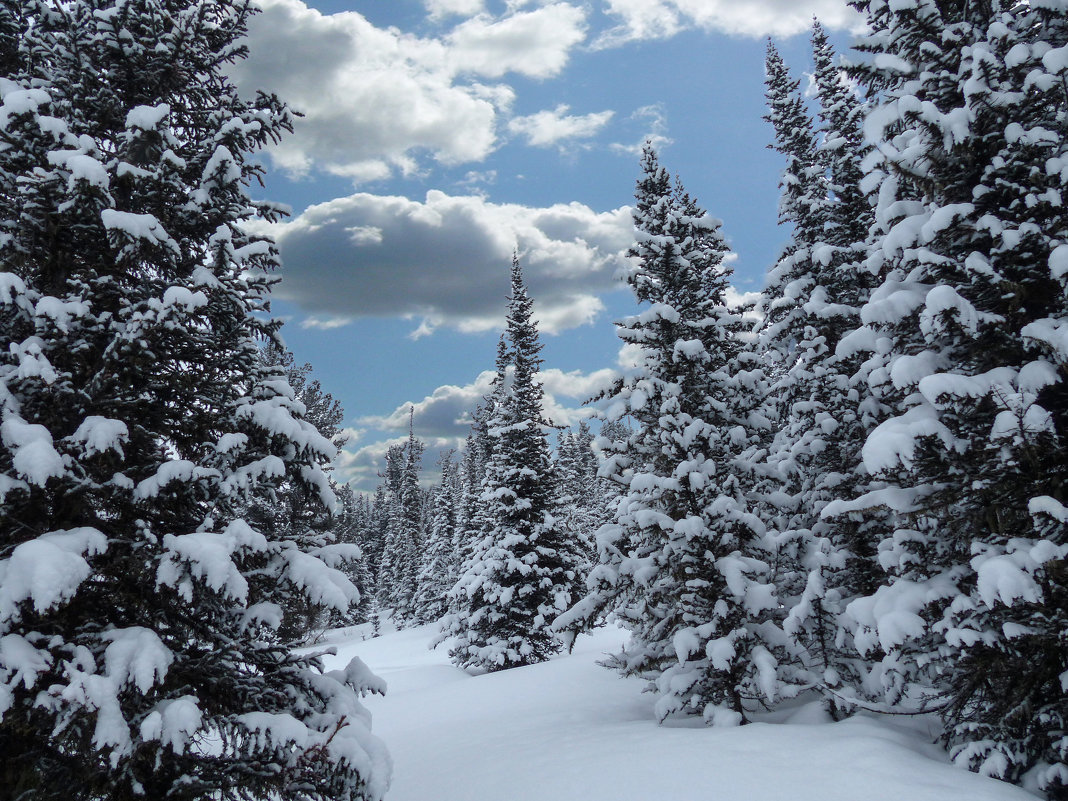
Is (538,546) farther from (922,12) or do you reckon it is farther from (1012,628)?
(922,12)

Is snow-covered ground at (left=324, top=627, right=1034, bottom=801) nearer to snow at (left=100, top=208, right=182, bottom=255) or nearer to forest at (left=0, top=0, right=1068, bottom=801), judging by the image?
forest at (left=0, top=0, right=1068, bottom=801)

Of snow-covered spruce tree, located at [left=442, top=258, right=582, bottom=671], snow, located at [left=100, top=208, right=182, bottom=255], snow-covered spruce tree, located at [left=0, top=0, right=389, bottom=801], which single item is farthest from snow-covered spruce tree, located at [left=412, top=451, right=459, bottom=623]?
snow, located at [left=100, top=208, right=182, bottom=255]

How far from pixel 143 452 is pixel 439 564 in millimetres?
40024

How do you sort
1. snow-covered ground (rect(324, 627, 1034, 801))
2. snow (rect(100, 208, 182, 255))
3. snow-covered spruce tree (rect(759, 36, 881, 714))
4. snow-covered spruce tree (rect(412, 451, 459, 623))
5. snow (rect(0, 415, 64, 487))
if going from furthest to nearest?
snow-covered spruce tree (rect(412, 451, 459, 623)) → snow-covered spruce tree (rect(759, 36, 881, 714)) → snow-covered ground (rect(324, 627, 1034, 801)) → snow (rect(100, 208, 182, 255)) → snow (rect(0, 415, 64, 487))

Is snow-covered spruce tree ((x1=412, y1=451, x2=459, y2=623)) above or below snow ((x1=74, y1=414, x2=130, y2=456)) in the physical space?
below

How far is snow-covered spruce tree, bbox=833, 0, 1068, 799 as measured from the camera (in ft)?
20.8

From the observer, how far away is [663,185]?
13.5m

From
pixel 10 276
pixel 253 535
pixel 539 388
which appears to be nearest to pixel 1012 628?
pixel 253 535

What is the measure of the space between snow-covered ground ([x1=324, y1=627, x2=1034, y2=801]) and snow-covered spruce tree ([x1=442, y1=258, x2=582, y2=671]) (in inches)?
309

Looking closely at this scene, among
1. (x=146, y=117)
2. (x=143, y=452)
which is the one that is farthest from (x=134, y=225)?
(x=143, y=452)

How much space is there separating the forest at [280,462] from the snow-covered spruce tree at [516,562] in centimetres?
1081

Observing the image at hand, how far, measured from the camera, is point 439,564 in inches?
1752

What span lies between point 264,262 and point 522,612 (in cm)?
1718

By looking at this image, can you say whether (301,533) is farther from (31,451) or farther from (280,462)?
(31,451)
